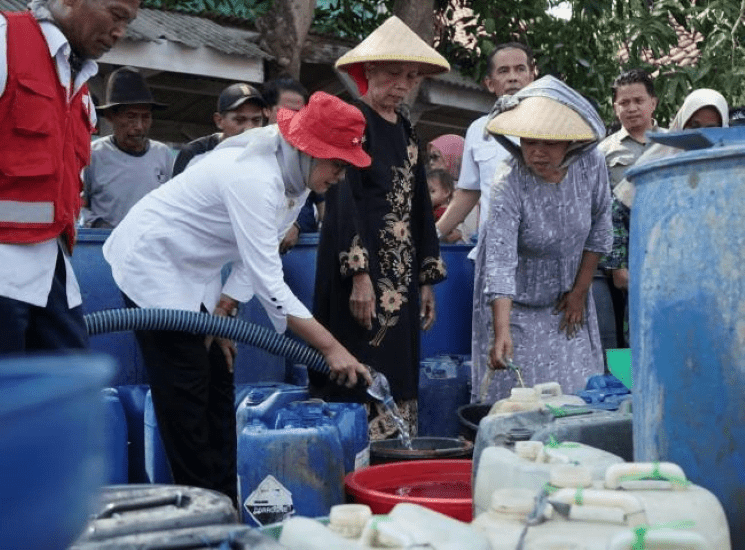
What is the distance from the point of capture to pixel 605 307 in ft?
20.1

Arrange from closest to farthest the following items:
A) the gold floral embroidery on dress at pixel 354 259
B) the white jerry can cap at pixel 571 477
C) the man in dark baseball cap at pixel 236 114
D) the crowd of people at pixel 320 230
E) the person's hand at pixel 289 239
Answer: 1. the white jerry can cap at pixel 571 477
2. the crowd of people at pixel 320 230
3. the gold floral embroidery on dress at pixel 354 259
4. the person's hand at pixel 289 239
5. the man in dark baseball cap at pixel 236 114

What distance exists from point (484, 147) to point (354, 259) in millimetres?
1460

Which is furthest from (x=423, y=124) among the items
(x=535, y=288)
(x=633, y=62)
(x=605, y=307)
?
(x=535, y=288)

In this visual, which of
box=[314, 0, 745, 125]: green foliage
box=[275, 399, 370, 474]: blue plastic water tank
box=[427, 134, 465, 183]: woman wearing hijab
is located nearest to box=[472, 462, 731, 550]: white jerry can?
box=[275, 399, 370, 474]: blue plastic water tank

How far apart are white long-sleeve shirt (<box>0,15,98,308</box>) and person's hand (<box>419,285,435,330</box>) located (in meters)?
1.83

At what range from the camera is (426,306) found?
15.5 ft

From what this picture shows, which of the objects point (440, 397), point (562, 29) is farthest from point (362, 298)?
point (562, 29)

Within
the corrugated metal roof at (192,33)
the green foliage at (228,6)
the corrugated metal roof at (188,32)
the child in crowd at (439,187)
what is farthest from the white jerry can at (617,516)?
the green foliage at (228,6)

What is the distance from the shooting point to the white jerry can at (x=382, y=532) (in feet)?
6.01

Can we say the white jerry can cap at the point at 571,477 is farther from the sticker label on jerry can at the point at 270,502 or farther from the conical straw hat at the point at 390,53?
the conical straw hat at the point at 390,53

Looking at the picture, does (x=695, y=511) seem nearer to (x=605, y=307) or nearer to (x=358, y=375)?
(x=358, y=375)

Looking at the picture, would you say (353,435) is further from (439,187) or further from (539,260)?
(439,187)

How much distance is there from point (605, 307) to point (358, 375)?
2.65 m

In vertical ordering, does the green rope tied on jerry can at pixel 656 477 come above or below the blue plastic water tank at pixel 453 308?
below
